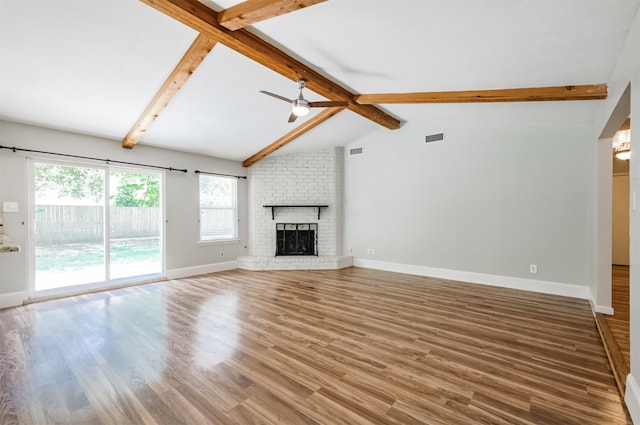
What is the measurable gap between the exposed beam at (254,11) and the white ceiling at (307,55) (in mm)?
92

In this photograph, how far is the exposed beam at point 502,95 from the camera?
9.93 feet

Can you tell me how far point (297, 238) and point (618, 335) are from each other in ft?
17.2

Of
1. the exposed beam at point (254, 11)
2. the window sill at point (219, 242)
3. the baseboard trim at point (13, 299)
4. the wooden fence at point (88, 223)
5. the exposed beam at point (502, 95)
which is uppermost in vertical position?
the exposed beam at point (254, 11)

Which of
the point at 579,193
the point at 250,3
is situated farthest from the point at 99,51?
the point at 579,193

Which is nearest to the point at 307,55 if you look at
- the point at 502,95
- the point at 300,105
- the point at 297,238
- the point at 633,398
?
the point at 300,105

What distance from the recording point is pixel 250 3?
7.89 feet

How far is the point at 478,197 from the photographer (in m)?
5.06

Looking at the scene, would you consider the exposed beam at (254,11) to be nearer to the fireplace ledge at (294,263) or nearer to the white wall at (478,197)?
the white wall at (478,197)

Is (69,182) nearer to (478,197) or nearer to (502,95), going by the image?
(502,95)

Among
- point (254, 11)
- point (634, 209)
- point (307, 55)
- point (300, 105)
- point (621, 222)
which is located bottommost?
point (621, 222)

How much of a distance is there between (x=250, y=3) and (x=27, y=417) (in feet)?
10.8

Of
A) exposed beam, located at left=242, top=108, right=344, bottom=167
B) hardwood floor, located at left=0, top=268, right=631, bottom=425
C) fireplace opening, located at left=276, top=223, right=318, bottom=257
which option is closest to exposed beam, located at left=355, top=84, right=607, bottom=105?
exposed beam, located at left=242, top=108, right=344, bottom=167

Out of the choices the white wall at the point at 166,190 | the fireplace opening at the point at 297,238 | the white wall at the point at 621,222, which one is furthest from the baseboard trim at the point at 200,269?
the white wall at the point at 621,222

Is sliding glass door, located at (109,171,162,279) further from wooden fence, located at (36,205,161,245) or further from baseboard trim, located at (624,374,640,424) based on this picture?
baseboard trim, located at (624,374,640,424)
